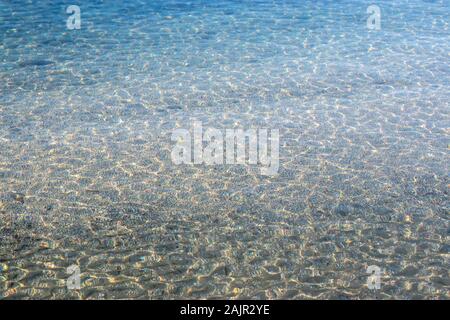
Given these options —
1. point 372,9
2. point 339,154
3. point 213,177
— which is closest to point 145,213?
point 213,177

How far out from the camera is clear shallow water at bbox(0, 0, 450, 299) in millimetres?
4273

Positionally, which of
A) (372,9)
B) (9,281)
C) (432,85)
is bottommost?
(9,281)

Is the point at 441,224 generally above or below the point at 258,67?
below

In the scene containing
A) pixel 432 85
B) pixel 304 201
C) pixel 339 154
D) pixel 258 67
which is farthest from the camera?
pixel 258 67

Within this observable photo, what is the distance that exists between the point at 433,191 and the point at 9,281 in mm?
3733

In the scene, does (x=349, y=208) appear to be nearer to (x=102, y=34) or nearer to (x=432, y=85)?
(x=432, y=85)

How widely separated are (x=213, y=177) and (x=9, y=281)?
2.16 m

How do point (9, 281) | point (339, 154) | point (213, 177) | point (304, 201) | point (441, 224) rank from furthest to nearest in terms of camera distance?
point (339, 154) < point (213, 177) < point (304, 201) < point (441, 224) < point (9, 281)

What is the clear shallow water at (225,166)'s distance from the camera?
168 inches

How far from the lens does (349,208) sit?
506 cm

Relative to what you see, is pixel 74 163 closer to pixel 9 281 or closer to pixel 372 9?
pixel 9 281

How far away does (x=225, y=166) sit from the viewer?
18.9ft

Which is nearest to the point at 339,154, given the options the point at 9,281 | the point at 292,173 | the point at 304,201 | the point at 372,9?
the point at 292,173

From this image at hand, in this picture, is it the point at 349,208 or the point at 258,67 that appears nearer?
the point at 349,208
